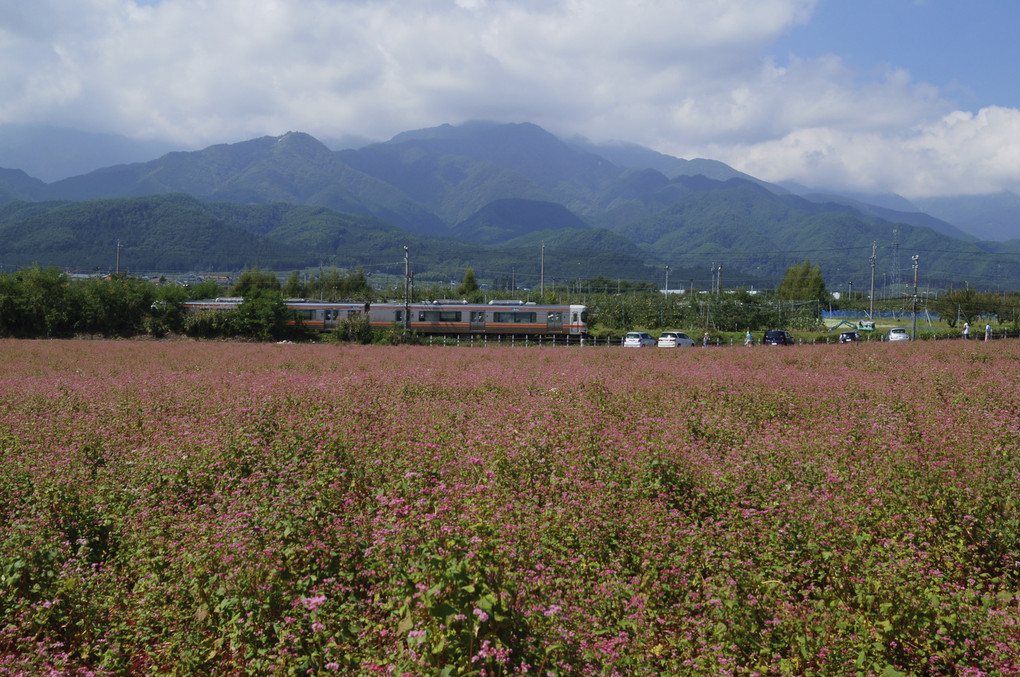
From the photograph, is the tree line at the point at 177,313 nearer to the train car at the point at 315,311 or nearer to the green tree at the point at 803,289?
the train car at the point at 315,311

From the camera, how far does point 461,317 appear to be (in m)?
54.9

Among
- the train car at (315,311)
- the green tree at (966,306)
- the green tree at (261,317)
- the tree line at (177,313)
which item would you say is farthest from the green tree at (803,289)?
the green tree at (261,317)

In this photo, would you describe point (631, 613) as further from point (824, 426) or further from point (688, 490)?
point (824, 426)

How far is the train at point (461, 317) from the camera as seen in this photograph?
175 feet

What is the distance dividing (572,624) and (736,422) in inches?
280

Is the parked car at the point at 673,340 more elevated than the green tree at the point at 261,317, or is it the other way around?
the green tree at the point at 261,317

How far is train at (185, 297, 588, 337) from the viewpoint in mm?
53219

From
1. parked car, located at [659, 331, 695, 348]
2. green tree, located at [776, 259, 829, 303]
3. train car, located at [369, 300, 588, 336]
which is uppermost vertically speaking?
green tree, located at [776, 259, 829, 303]

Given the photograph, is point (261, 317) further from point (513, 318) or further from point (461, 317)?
point (513, 318)

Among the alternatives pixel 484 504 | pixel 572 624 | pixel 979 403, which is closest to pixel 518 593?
pixel 572 624

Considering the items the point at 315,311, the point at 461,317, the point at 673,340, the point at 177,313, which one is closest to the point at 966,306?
the point at 673,340

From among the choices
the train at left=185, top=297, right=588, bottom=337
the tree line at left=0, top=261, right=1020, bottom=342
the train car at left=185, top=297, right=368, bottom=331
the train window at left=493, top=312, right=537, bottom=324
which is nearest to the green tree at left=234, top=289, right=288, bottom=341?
the tree line at left=0, top=261, right=1020, bottom=342

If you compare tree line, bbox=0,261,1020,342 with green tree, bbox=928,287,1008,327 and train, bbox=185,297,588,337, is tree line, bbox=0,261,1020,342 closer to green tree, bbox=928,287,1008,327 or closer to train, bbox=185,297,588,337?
train, bbox=185,297,588,337

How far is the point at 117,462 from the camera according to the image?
765 centimetres
